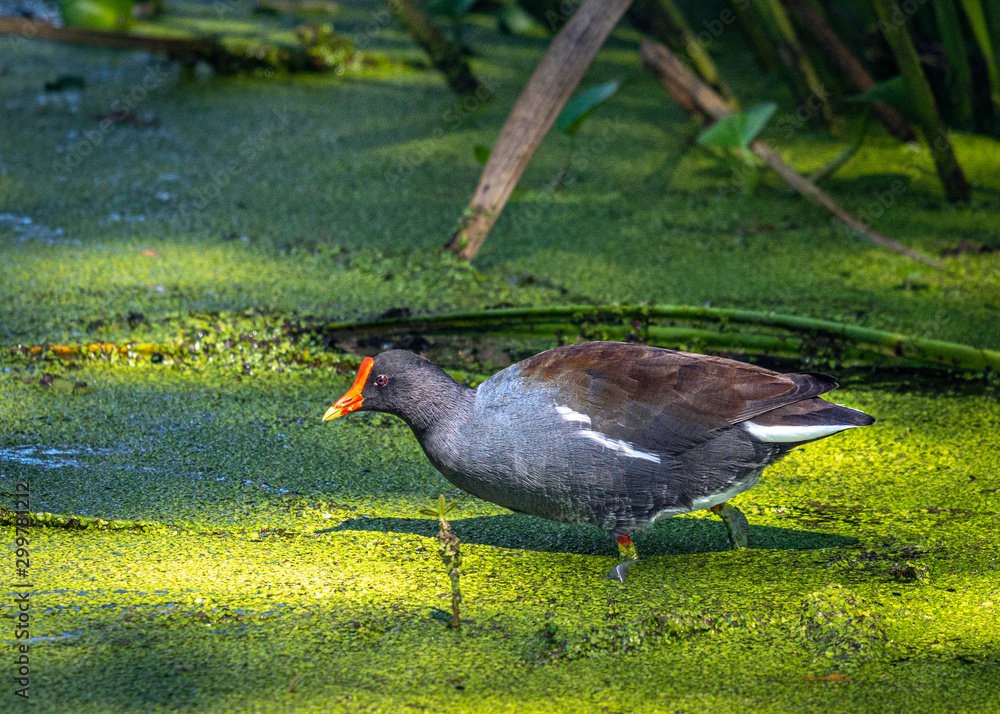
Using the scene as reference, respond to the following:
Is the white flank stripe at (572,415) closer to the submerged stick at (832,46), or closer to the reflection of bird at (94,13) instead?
the submerged stick at (832,46)

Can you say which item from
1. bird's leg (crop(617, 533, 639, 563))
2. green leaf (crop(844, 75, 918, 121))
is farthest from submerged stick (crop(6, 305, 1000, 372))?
green leaf (crop(844, 75, 918, 121))

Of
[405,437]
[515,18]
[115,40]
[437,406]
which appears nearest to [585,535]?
[437,406]

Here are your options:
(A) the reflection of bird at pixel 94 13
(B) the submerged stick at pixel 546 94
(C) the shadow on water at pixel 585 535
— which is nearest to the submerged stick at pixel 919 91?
(B) the submerged stick at pixel 546 94

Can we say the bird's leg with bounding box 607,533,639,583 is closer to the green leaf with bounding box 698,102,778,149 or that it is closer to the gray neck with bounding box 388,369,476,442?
the gray neck with bounding box 388,369,476,442

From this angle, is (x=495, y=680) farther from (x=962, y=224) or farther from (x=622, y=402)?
(x=962, y=224)

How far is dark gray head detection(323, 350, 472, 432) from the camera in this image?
1749 millimetres

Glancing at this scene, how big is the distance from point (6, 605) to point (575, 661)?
2.71ft

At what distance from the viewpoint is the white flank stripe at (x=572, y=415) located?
5.39ft

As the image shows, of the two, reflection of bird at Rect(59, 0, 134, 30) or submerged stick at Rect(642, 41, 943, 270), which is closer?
submerged stick at Rect(642, 41, 943, 270)

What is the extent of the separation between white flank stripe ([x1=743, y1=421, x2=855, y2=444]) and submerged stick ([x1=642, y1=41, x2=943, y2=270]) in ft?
5.21

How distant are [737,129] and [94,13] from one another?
3.13m

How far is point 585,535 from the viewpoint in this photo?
186cm
